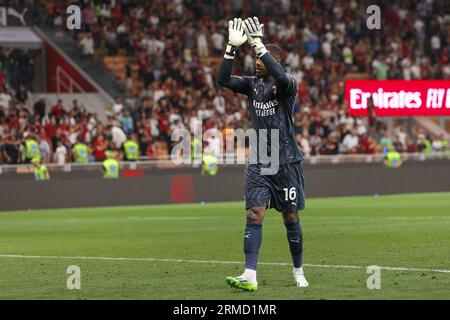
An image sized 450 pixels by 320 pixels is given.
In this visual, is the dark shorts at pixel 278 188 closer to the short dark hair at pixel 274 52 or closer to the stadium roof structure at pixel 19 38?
the short dark hair at pixel 274 52

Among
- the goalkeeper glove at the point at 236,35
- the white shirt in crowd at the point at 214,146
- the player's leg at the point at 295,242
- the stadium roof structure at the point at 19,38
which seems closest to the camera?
the goalkeeper glove at the point at 236,35

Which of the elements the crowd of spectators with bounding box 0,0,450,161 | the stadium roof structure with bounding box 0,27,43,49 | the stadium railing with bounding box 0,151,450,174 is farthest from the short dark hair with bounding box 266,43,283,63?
the stadium roof structure with bounding box 0,27,43,49

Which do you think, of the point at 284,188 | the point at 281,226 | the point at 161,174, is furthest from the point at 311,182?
the point at 284,188

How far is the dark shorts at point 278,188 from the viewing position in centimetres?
1171

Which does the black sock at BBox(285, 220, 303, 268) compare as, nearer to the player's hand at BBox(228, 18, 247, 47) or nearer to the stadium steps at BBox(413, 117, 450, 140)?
the player's hand at BBox(228, 18, 247, 47)

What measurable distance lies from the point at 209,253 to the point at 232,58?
15.6 feet

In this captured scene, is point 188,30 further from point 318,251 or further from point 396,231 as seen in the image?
point 318,251

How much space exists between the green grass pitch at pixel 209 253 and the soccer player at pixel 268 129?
546mm

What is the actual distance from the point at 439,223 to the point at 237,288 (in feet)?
34.0

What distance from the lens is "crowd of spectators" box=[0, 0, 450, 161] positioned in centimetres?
3375

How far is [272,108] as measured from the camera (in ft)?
38.7

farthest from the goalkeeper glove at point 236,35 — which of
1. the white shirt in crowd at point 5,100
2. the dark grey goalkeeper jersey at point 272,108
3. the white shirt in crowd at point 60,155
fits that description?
the white shirt in crowd at point 5,100

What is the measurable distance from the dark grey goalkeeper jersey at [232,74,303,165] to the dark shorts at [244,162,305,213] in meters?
0.13

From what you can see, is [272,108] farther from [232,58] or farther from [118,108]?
[118,108]
